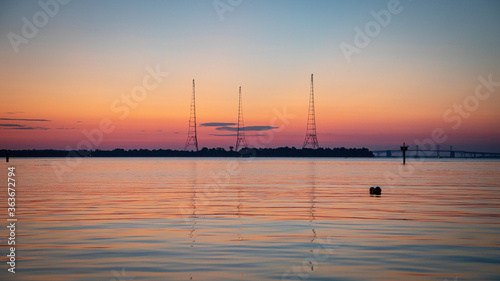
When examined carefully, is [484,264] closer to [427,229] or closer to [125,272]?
[427,229]

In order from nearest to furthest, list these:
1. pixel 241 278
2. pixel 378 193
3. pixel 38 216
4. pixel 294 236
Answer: pixel 241 278 → pixel 294 236 → pixel 38 216 → pixel 378 193

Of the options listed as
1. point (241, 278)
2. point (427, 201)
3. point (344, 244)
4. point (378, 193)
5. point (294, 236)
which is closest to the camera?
point (241, 278)

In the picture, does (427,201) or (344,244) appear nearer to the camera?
(344,244)

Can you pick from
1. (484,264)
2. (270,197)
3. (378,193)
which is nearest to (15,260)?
(484,264)

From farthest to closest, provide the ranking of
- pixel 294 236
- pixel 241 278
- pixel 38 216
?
pixel 38 216 < pixel 294 236 < pixel 241 278

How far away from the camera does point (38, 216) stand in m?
29.8

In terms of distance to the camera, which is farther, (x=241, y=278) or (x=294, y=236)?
(x=294, y=236)

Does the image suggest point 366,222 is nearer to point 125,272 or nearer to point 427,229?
point 427,229

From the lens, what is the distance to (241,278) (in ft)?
49.7

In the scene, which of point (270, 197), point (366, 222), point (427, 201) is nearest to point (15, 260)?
point (366, 222)

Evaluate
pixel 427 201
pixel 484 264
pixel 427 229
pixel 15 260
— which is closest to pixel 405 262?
pixel 484 264

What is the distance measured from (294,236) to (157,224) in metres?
7.83

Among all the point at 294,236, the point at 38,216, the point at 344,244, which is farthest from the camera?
the point at 38,216

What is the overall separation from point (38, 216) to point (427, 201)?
1122 inches
